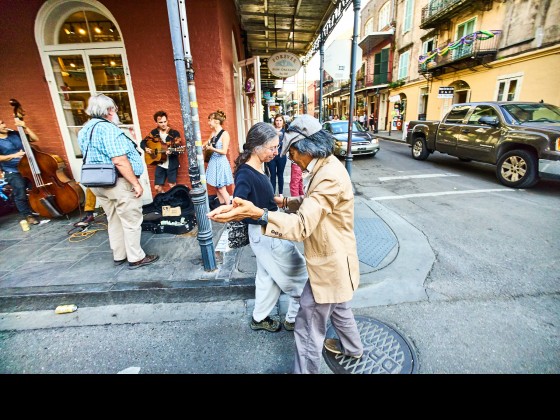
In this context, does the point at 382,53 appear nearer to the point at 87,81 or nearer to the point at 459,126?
the point at 459,126

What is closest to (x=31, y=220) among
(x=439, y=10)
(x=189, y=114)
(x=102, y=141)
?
(x=102, y=141)

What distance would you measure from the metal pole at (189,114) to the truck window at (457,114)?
28.6 ft

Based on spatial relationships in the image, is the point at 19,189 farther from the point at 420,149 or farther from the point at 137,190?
the point at 420,149

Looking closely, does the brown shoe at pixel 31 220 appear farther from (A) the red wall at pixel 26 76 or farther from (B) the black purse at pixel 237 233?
(B) the black purse at pixel 237 233

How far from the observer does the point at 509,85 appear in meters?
13.9

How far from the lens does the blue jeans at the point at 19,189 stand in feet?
15.2

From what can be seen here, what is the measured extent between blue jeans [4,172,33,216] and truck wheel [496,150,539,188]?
1026 cm

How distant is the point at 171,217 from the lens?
14.9ft

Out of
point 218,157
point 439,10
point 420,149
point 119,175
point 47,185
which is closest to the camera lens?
point 119,175

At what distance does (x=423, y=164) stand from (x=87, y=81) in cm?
1026

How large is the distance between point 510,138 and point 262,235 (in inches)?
295

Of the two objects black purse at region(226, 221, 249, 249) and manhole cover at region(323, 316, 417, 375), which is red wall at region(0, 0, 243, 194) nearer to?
black purse at region(226, 221, 249, 249)

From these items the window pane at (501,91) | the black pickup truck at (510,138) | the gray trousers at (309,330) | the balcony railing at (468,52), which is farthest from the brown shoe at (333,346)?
the balcony railing at (468,52)

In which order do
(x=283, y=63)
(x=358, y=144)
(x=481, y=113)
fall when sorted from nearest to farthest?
(x=481, y=113) → (x=283, y=63) → (x=358, y=144)
